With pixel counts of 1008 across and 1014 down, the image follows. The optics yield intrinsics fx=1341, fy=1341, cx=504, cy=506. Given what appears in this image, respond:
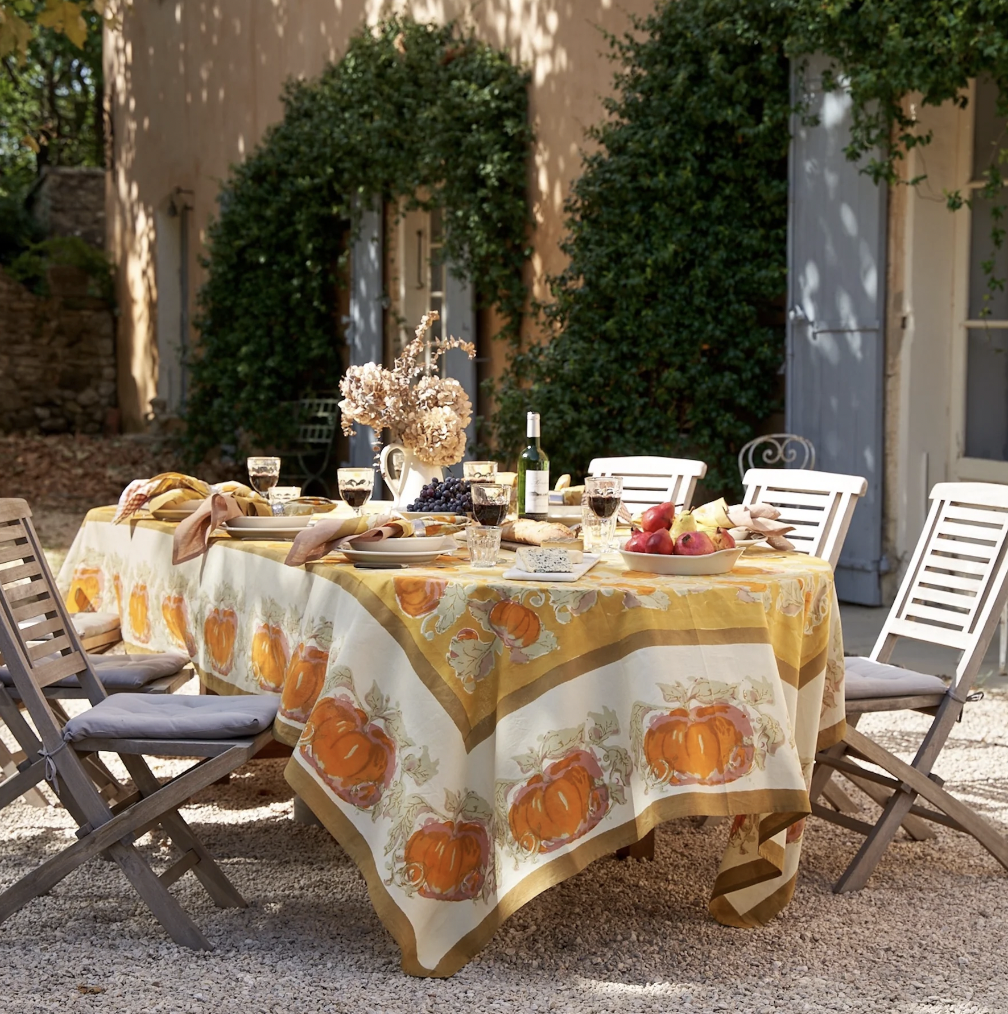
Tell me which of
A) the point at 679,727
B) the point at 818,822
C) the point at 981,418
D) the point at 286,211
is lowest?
the point at 818,822

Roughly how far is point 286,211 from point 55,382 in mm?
5961

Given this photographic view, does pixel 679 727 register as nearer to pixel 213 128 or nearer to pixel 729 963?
pixel 729 963

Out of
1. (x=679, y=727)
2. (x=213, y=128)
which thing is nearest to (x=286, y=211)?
(x=213, y=128)

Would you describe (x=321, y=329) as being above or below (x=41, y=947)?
above

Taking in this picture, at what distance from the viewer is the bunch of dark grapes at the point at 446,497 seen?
11.2ft

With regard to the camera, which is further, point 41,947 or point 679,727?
point 41,947

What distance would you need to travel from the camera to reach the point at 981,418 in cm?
609

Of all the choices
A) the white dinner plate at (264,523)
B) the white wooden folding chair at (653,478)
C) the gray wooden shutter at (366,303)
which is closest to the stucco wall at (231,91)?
the gray wooden shutter at (366,303)

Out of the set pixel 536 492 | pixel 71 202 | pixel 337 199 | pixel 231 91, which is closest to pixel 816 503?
pixel 536 492

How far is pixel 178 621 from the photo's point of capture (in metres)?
3.55

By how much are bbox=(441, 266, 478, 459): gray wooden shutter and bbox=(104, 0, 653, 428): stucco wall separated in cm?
23

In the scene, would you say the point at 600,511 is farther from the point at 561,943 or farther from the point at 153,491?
the point at 153,491

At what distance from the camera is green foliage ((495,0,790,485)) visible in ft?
21.7

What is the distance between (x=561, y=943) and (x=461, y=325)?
6.31m
